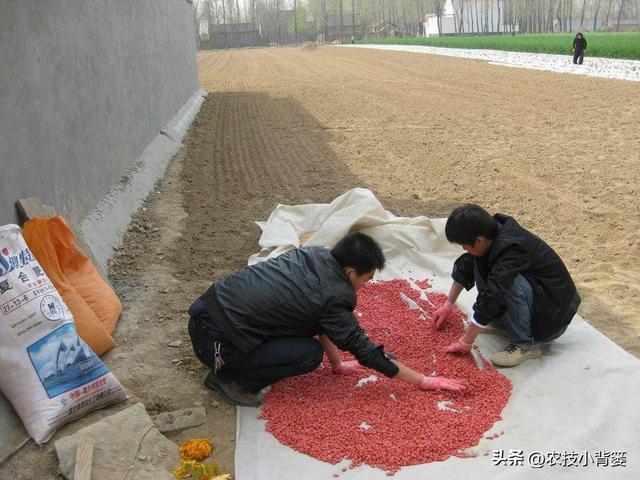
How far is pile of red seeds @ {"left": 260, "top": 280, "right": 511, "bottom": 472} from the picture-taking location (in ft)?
9.17

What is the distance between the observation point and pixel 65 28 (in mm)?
5262

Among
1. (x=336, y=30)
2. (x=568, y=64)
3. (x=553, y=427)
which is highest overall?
(x=336, y=30)

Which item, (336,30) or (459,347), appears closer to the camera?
(459,347)

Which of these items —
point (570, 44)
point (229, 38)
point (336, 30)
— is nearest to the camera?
point (570, 44)

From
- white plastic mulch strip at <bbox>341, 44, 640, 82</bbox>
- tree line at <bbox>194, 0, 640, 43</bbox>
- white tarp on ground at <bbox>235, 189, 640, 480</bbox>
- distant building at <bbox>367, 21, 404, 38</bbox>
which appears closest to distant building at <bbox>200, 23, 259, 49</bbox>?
tree line at <bbox>194, 0, 640, 43</bbox>

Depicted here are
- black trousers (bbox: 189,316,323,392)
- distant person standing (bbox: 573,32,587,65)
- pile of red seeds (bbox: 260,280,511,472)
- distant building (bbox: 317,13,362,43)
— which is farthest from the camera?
distant building (bbox: 317,13,362,43)

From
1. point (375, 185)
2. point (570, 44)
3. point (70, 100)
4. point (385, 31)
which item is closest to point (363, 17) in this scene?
point (385, 31)

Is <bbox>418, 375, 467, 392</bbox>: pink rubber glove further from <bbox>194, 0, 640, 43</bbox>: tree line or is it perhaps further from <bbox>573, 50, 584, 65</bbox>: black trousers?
<bbox>194, 0, 640, 43</bbox>: tree line

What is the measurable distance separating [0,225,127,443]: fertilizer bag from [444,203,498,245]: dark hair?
190 centimetres

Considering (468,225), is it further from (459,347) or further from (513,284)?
→ (459,347)

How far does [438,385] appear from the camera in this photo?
3150 mm

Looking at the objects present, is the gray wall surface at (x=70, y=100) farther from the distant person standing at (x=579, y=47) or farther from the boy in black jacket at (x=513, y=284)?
the distant person standing at (x=579, y=47)

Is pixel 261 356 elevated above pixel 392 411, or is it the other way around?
pixel 261 356

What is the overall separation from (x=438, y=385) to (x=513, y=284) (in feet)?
2.34
